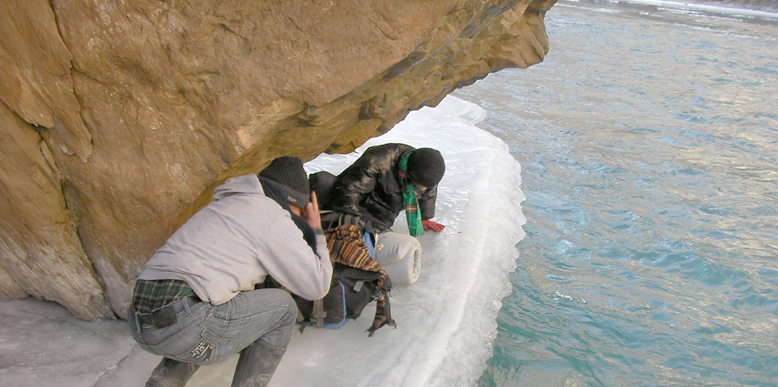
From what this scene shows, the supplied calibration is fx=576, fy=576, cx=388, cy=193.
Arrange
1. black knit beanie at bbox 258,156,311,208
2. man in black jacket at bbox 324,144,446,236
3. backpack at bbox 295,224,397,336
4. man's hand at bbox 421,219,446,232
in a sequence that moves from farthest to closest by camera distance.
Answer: man's hand at bbox 421,219,446,232, man in black jacket at bbox 324,144,446,236, backpack at bbox 295,224,397,336, black knit beanie at bbox 258,156,311,208

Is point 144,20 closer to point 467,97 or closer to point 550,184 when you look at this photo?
point 550,184

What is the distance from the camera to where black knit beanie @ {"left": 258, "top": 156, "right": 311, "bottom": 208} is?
281 centimetres

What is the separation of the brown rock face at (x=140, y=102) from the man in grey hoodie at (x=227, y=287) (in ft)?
1.49

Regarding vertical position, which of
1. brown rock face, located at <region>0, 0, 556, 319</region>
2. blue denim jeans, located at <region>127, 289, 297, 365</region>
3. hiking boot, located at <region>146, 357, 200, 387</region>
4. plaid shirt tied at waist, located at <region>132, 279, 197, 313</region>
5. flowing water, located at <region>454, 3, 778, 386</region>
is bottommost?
flowing water, located at <region>454, 3, 778, 386</region>

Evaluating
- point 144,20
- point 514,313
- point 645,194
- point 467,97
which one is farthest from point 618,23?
point 144,20

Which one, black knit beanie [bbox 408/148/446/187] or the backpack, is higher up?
black knit beanie [bbox 408/148/446/187]

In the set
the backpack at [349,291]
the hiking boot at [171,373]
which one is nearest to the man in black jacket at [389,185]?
the backpack at [349,291]

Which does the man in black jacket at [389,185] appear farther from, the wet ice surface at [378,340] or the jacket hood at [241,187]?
the jacket hood at [241,187]

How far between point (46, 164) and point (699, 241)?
559 cm

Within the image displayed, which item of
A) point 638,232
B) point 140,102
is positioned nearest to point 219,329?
point 140,102

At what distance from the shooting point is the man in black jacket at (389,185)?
401 centimetres

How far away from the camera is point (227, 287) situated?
2387 millimetres

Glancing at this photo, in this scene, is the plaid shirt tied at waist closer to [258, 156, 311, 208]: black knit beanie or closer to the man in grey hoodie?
the man in grey hoodie

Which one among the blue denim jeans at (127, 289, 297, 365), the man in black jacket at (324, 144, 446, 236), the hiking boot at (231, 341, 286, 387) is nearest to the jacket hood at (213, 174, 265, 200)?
the blue denim jeans at (127, 289, 297, 365)
